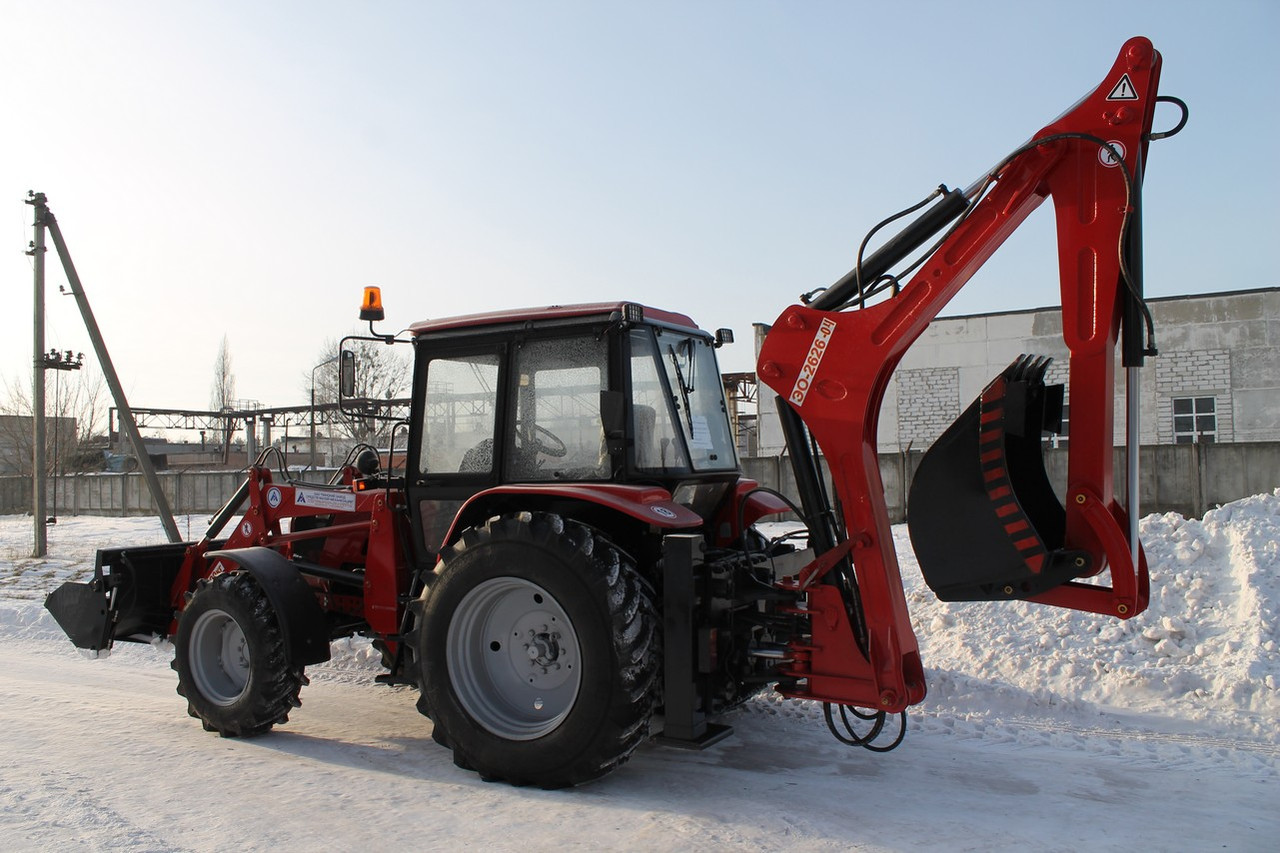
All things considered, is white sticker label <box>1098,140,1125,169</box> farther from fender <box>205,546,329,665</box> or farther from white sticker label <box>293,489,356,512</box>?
fender <box>205,546,329,665</box>

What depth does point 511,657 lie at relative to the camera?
16.1 ft

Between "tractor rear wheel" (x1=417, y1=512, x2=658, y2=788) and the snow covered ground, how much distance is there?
0.20 metres

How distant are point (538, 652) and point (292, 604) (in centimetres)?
168

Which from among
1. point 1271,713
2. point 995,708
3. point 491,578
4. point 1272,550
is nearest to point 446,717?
point 491,578

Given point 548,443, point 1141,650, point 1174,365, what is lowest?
point 1141,650

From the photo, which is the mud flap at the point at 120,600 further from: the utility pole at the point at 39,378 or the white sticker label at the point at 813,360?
the utility pole at the point at 39,378

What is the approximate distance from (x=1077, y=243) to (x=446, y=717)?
3606 millimetres

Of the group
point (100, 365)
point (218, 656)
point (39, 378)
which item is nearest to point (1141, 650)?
point (218, 656)

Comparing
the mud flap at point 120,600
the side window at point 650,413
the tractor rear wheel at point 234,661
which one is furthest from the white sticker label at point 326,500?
the side window at point 650,413

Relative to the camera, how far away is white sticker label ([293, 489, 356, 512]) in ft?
20.2

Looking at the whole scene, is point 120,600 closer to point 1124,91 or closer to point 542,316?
point 542,316

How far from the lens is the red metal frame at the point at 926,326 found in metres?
4.06

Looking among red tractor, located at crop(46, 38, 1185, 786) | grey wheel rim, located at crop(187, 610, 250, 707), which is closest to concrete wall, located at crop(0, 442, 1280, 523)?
red tractor, located at crop(46, 38, 1185, 786)

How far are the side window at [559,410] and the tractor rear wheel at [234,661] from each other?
1716 millimetres
